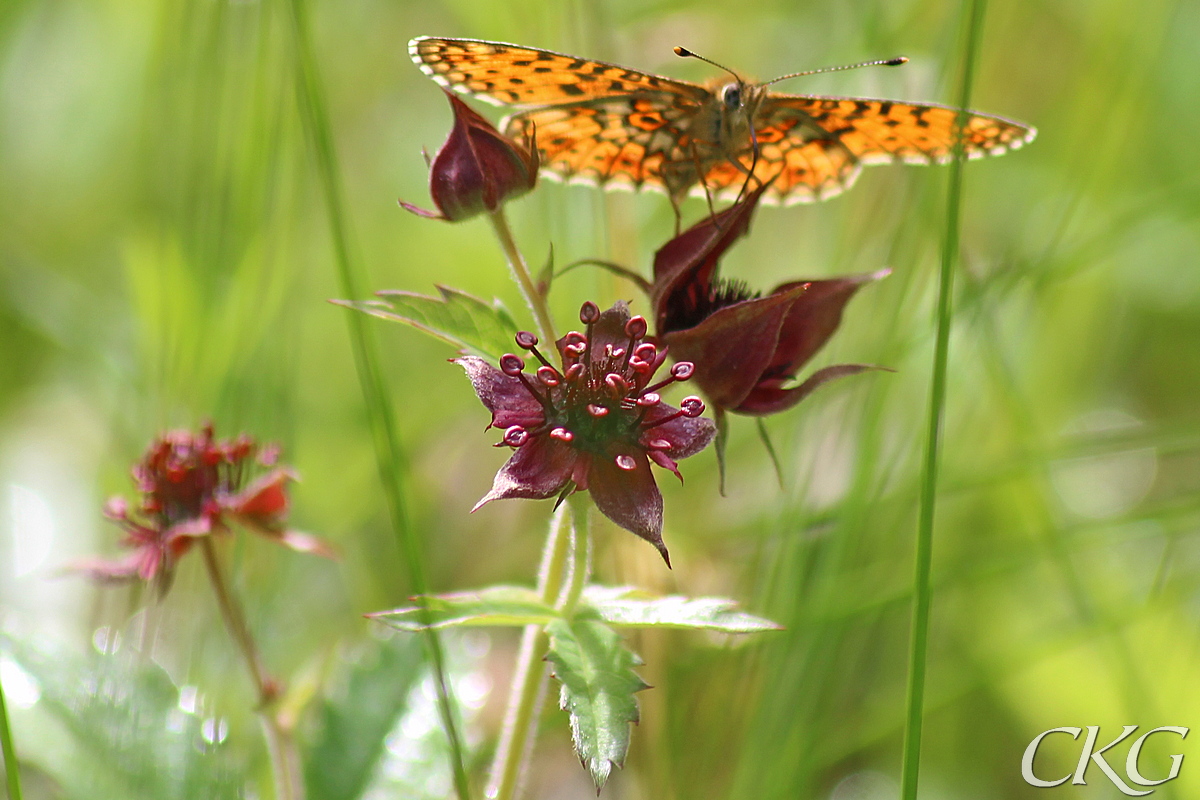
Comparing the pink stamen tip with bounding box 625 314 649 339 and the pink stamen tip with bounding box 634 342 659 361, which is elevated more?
the pink stamen tip with bounding box 625 314 649 339

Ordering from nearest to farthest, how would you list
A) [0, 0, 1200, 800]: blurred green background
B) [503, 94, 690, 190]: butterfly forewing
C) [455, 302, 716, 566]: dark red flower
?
[455, 302, 716, 566]: dark red flower < [503, 94, 690, 190]: butterfly forewing < [0, 0, 1200, 800]: blurred green background

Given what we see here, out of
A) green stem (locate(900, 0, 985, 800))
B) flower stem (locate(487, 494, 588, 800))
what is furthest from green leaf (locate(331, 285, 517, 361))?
green stem (locate(900, 0, 985, 800))

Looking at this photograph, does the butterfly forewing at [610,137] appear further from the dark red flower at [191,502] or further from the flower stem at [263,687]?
the flower stem at [263,687]

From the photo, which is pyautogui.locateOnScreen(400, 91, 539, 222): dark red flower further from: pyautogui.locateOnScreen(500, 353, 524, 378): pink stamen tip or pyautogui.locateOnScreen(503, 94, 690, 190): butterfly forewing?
pyautogui.locateOnScreen(500, 353, 524, 378): pink stamen tip

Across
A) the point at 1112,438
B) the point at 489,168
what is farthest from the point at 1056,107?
the point at 489,168

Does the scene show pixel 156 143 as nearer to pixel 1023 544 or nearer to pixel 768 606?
pixel 768 606

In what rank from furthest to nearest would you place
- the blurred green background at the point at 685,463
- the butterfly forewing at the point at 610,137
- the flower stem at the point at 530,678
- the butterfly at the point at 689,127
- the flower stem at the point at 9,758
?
the blurred green background at the point at 685,463, the butterfly forewing at the point at 610,137, the butterfly at the point at 689,127, the flower stem at the point at 530,678, the flower stem at the point at 9,758

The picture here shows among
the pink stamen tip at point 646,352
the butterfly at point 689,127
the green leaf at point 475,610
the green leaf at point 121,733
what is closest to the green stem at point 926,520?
the butterfly at point 689,127
